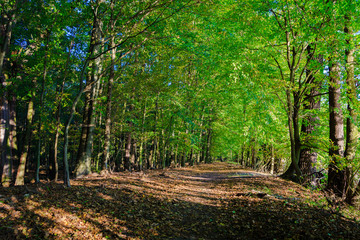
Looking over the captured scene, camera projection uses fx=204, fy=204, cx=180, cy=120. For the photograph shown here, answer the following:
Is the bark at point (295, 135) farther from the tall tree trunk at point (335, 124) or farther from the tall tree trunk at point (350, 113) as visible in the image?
the tall tree trunk at point (350, 113)

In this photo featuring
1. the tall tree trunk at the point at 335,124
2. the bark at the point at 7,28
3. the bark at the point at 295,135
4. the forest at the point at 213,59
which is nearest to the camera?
the bark at the point at 7,28

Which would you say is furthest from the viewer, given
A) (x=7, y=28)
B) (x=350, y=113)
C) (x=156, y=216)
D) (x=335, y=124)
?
(x=335, y=124)

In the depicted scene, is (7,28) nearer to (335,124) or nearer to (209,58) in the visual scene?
(209,58)

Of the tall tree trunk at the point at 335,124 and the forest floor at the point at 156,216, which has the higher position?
the tall tree trunk at the point at 335,124

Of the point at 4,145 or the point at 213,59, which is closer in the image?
the point at 213,59

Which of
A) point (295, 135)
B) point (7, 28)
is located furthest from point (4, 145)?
point (295, 135)

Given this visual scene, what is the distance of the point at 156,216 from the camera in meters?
5.80

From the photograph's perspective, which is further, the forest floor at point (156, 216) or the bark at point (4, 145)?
the bark at point (4, 145)

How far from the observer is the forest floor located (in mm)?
3957

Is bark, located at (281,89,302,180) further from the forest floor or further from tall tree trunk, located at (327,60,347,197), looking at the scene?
the forest floor

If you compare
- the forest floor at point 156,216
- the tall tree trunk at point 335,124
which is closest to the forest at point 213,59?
the tall tree trunk at point 335,124

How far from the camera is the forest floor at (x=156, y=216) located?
3.96m

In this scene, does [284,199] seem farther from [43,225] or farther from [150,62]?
[150,62]

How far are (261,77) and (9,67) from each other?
532 inches
